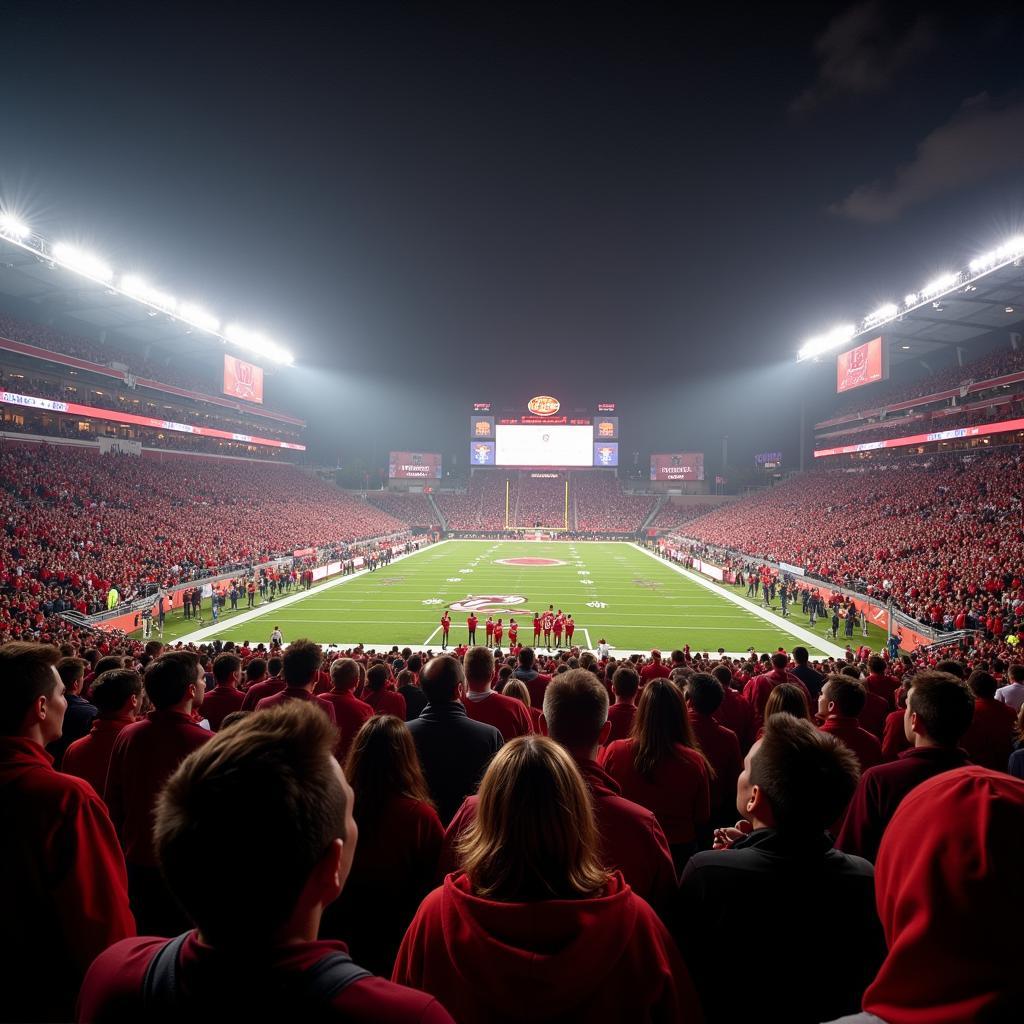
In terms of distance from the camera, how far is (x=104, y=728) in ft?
14.7

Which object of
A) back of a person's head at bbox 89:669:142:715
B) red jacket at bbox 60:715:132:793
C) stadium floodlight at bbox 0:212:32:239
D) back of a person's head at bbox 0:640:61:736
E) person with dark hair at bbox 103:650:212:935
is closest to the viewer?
back of a person's head at bbox 0:640:61:736

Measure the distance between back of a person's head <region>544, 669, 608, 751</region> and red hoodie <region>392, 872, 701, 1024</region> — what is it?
4.93ft

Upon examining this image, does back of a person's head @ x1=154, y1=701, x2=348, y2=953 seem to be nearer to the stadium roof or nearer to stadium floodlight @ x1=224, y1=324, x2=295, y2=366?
the stadium roof

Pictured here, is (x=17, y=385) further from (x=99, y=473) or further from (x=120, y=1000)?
(x=120, y=1000)

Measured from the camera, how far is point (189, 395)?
55.8 m

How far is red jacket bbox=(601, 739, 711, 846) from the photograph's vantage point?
3.73 meters

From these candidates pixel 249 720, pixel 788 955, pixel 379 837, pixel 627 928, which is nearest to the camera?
pixel 249 720

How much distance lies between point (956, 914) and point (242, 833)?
1.87 metres

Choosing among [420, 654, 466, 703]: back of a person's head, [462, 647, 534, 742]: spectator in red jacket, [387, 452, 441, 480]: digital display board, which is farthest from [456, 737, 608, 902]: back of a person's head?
[387, 452, 441, 480]: digital display board

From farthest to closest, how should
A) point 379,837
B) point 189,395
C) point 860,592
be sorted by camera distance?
1. point 189,395
2. point 860,592
3. point 379,837

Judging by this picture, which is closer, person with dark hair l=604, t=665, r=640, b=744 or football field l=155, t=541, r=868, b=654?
person with dark hair l=604, t=665, r=640, b=744

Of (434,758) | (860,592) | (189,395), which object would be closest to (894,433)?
(860,592)

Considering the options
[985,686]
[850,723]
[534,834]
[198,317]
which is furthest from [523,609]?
[198,317]

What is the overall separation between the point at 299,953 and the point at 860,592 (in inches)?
1152
